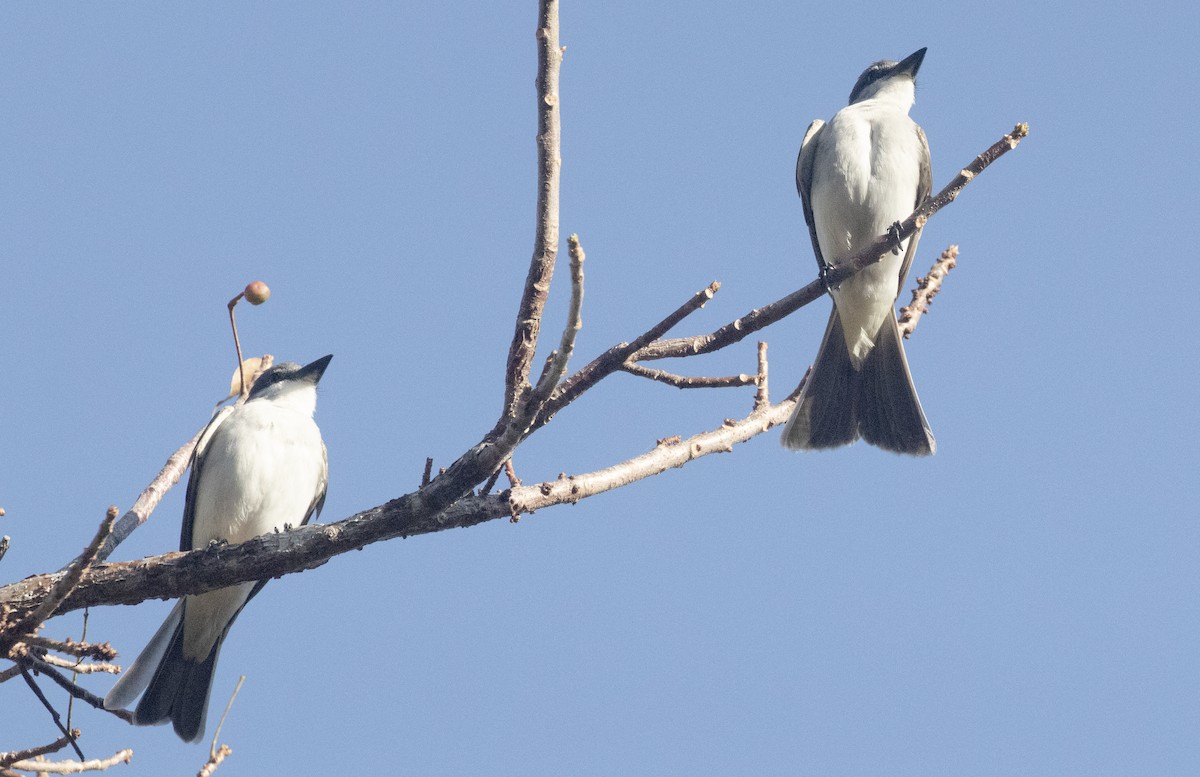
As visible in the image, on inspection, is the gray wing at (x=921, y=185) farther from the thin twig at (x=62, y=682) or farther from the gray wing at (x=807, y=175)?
the thin twig at (x=62, y=682)

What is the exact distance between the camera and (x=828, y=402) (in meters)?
6.84

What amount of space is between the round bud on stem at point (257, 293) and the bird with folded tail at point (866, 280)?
10.3 feet

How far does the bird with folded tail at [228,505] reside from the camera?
6141 millimetres

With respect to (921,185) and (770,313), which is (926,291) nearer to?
(921,185)

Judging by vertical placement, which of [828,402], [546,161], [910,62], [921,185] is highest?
[910,62]

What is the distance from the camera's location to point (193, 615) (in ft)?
21.2

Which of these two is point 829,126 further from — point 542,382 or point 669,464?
point 542,382

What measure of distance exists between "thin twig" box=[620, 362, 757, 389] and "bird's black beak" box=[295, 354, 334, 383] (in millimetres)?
3955

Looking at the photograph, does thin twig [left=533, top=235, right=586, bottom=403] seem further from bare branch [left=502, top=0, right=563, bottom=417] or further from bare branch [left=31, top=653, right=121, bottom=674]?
bare branch [left=31, top=653, right=121, bottom=674]

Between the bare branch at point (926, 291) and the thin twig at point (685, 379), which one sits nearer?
the thin twig at point (685, 379)

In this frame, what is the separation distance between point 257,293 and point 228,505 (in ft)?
7.51

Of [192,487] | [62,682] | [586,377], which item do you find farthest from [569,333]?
[192,487]

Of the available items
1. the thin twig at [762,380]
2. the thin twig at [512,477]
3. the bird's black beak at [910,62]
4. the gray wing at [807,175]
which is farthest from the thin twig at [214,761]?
the bird's black beak at [910,62]

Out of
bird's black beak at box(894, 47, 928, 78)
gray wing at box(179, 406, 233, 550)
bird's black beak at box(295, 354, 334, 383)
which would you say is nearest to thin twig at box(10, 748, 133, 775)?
gray wing at box(179, 406, 233, 550)
